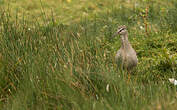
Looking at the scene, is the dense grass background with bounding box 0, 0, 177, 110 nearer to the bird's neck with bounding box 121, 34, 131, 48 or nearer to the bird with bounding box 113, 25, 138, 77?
the bird with bounding box 113, 25, 138, 77

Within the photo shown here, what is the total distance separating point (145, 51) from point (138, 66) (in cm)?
80

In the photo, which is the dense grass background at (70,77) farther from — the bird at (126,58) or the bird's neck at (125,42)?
the bird's neck at (125,42)

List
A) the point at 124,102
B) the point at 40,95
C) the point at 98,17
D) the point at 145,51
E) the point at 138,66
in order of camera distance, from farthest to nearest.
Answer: the point at 98,17
the point at 145,51
the point at 138,66
the point at 40,95
the point at 124,102

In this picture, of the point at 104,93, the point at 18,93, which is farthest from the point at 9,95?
the point at 104,93

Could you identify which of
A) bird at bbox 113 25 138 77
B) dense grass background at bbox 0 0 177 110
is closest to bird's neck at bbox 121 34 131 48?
bird at bbox 113 25 138 77

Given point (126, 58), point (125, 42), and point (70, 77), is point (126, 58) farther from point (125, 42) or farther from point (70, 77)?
point (70, 77)

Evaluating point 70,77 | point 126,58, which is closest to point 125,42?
point 126,58

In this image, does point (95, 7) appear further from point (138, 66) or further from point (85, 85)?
point (85, 85)

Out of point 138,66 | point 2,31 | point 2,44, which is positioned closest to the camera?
point 2,44

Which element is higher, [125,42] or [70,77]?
[70,77]

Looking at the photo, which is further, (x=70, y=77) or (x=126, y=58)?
(x=126, y=58)

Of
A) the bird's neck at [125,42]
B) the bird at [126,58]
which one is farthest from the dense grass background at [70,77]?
the bird's neck at [125,42]

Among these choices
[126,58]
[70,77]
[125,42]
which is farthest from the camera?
[125,42]

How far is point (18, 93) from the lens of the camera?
428 cm
